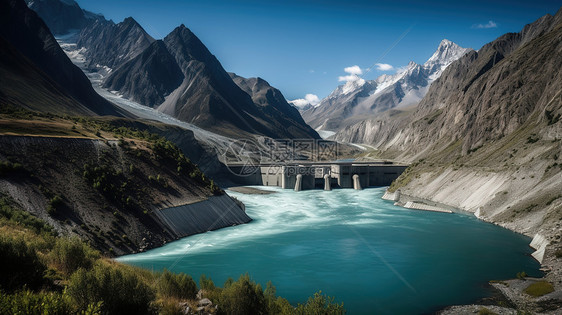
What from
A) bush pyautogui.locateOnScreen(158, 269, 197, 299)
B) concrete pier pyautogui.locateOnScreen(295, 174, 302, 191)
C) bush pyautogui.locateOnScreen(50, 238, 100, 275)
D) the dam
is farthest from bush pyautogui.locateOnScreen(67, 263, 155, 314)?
the dam

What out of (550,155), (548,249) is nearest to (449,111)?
(550,155)

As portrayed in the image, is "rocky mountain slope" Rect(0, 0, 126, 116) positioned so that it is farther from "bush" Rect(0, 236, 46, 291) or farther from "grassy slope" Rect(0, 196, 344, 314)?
"bush" Rect(0, 236, 46, 291)

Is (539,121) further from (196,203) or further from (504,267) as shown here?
(196,203)

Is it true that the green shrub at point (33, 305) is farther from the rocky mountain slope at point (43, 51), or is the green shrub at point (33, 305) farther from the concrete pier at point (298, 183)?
the rocky mountain slope at point (43, 51)

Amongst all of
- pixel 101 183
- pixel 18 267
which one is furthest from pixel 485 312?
pixel 101 183

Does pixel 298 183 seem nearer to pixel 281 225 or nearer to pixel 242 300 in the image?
pixel 281 225

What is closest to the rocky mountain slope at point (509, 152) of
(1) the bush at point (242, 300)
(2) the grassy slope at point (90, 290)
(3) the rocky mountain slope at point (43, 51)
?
(1) the bush at point (242, 300)
